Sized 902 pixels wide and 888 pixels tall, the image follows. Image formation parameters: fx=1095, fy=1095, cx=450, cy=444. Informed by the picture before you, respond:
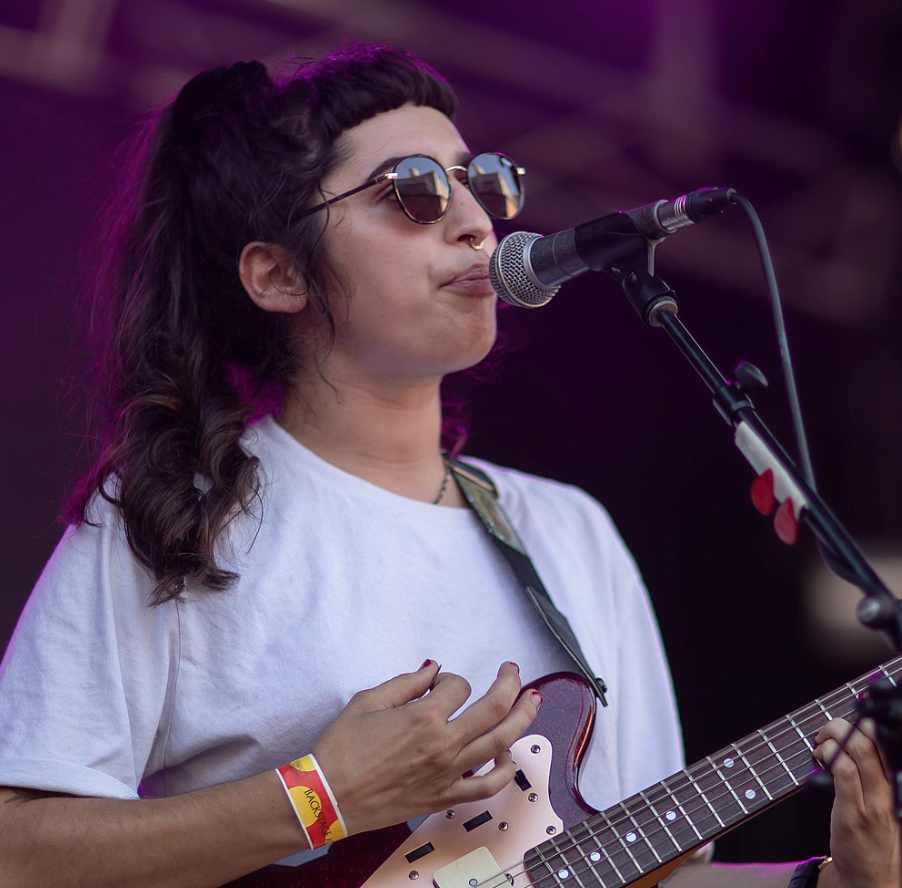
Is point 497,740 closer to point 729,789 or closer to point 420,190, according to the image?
point 729,789

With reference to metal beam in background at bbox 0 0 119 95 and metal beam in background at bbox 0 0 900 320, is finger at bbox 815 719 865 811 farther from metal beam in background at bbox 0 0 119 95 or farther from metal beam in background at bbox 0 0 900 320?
metal beam in background at bbox 0 0 119 95

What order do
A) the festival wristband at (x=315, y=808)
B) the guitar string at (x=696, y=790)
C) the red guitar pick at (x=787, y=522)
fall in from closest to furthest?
the red guitar pick at (x=787, y=522) → the festival wristband at (x=315, y=808) → the guitar string at (x=696, y=790)

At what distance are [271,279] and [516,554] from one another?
2.46ft

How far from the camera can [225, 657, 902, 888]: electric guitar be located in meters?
1.73

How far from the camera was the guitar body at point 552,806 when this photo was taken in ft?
5.63

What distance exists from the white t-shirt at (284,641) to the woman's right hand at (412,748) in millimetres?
141

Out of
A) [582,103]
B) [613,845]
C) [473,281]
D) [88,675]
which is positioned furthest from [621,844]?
[582,103]

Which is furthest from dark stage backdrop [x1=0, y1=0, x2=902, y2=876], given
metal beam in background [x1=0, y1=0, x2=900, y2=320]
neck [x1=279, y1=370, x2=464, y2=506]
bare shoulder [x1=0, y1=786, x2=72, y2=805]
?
bare shoulder [x1=0, y1=786, x2=72, y2=805]

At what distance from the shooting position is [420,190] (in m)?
2.05

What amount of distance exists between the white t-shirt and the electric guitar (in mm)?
206

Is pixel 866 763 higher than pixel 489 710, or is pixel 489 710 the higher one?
pixel 489 710

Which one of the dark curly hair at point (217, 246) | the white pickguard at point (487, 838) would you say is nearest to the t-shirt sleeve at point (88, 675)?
the dark curly hair at point (217, 246)

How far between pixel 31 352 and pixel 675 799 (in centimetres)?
233

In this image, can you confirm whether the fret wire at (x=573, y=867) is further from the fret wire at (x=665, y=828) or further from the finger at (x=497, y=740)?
the finger at (x=497, y=740)
